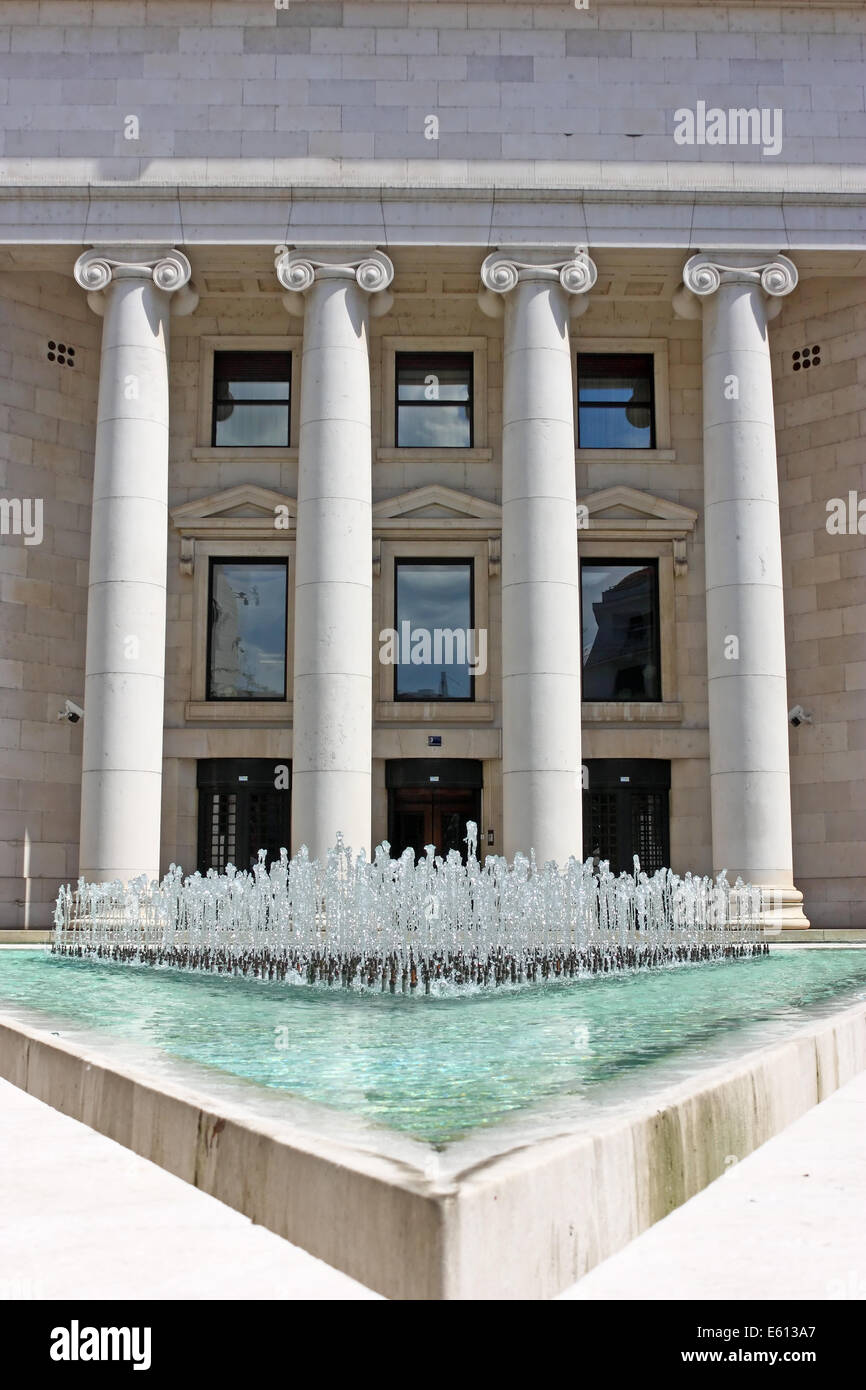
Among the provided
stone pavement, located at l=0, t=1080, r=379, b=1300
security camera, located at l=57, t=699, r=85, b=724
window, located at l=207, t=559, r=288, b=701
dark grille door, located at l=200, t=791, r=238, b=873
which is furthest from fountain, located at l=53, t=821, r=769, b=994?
stone pavement, located at l=0, t=1080, r=379, b=1300

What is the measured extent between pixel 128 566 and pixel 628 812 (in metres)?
12.3

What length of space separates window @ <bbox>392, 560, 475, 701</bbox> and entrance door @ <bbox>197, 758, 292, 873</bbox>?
3.53m

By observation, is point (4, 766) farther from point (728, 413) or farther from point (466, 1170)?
point (466, 1170)

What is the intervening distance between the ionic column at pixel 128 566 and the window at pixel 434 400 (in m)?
6.57

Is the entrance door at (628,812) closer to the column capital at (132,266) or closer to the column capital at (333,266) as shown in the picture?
the column capital at (333,266)

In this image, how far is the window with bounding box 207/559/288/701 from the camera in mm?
28984

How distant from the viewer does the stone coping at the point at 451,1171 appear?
12.1ft

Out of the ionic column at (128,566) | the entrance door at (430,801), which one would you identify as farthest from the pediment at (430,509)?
the ionic column at (128,566)

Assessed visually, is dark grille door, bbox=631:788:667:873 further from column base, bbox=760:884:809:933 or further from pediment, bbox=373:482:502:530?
pediment, bbox=373:482:502:530

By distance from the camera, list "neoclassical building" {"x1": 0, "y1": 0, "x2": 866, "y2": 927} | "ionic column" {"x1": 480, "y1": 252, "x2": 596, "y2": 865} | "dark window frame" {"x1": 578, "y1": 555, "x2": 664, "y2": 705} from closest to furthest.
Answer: "ionic column" {"x1": 480, "y1": 252, "x2": 596, "y2": 865} < "neoclassical building" {"x1": 0, "y1": 0, "x2": 866, "y2": 927} < "dark window frame" {"x1": 578, "y1": 555, "x2": 664, "y2": 705}

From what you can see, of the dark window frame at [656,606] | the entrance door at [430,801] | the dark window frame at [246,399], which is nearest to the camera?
the entrance door at [430,801]

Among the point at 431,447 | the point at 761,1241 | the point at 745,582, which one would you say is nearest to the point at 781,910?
the point at 745,582

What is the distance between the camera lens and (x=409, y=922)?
61.4 feet

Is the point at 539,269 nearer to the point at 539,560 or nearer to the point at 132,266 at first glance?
the point at 539,560
